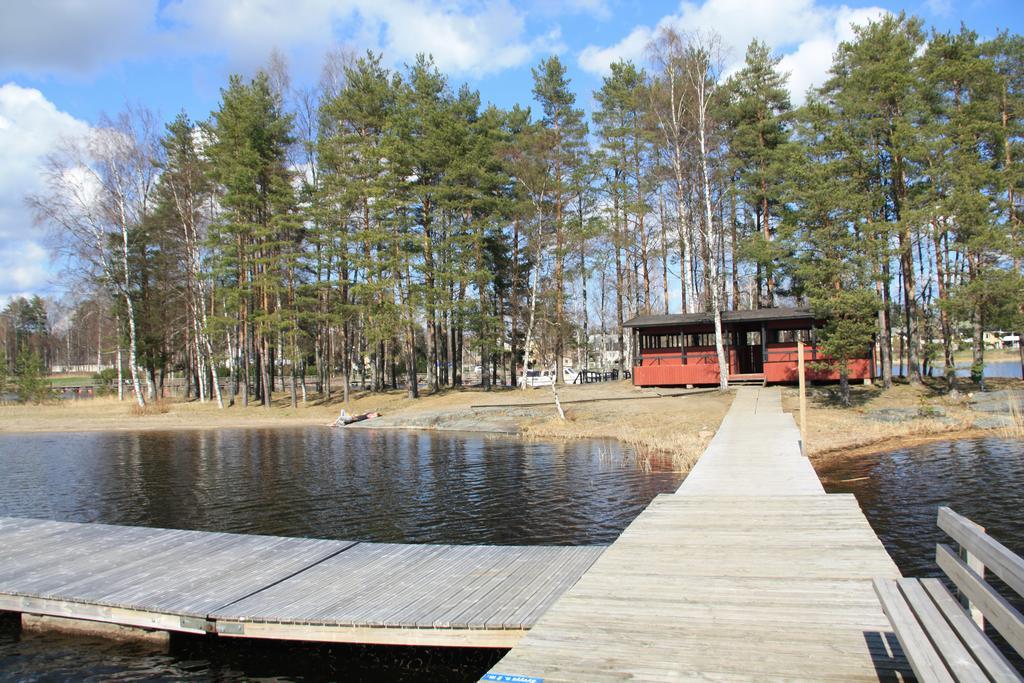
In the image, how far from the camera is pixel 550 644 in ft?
13.8

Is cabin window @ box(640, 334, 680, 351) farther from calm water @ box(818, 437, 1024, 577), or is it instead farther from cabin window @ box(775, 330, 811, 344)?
calm water @ box(818, 437, 1024, 577)

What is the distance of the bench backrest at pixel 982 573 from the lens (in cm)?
290

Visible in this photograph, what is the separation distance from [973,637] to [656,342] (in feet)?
92.9

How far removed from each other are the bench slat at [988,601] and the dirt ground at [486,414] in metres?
11.4

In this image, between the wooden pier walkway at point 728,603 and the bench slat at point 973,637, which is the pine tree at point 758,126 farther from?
the bench slat at point 973,637

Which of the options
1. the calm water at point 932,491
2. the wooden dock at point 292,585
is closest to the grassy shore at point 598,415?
the calm water at point 932,491

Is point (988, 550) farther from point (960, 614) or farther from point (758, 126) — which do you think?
point (758, 126)

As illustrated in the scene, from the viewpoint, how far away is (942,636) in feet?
11.1

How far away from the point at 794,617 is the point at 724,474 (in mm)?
6042

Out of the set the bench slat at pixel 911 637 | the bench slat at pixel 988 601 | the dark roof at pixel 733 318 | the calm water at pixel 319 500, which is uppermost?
the dark roof at pixel 733 318

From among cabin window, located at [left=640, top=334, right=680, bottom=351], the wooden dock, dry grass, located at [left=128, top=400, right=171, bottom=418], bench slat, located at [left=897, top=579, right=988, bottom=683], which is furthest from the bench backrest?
dry grass, located at [left=128, top=400, right=171, bottom=418]

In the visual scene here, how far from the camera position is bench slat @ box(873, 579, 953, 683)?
3020 mm

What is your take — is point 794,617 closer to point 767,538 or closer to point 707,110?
point 767,538

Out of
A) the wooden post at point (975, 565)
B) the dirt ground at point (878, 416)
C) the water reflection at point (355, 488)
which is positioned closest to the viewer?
the wooden post at point (975, 565)
